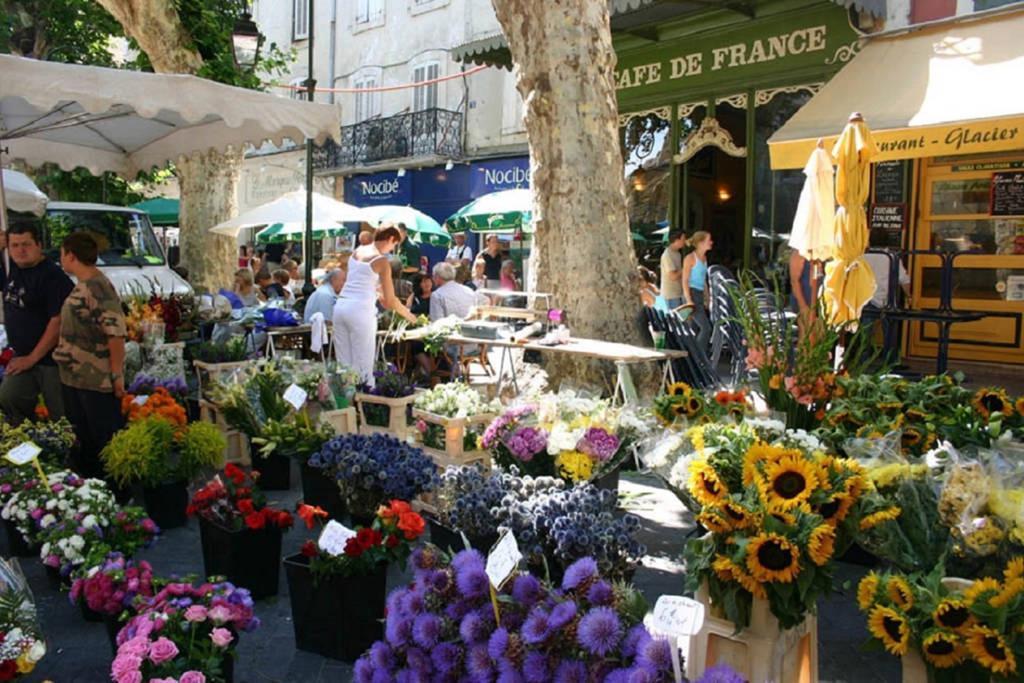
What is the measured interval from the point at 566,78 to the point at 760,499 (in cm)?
538

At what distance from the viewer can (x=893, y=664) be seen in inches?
133

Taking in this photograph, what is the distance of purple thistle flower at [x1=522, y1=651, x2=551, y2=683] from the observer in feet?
7.13

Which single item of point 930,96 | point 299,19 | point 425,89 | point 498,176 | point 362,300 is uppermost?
point 299,19

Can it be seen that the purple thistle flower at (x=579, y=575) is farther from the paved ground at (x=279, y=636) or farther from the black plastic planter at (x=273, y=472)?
the black plastic planter at (x=273, y=472)

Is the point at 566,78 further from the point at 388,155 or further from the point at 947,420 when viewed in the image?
the point at 388,155

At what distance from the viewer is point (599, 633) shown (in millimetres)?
2170

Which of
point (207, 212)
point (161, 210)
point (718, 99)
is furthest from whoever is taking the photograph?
point (161, 210)

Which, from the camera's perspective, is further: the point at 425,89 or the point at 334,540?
the point at 425,89

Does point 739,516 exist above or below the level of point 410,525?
above

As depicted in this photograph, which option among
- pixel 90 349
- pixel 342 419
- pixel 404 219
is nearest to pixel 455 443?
pixel 342 419

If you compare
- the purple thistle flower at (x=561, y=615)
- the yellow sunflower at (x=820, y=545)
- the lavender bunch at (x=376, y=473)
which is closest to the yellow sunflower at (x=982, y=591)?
the yellow sunflower at (x=820, y=545)

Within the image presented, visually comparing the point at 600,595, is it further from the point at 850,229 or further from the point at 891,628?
the point at 850,229

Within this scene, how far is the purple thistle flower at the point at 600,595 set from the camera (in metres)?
2.30

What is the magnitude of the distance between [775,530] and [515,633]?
781mm
